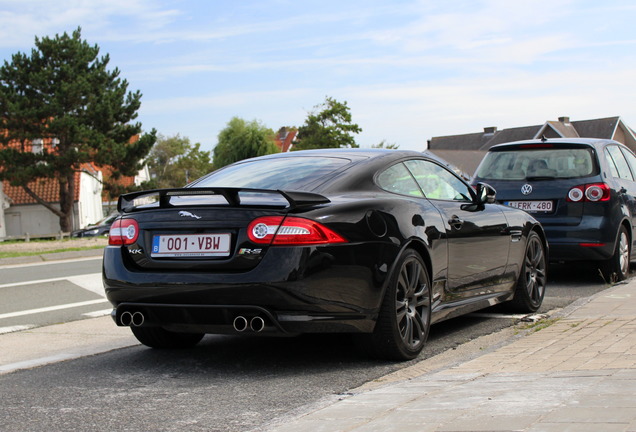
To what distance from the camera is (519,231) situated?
750 centimetres

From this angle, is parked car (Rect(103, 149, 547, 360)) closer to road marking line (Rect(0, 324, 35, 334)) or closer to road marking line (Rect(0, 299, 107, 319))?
road marking line (Rect(0, 324, 35, 334))

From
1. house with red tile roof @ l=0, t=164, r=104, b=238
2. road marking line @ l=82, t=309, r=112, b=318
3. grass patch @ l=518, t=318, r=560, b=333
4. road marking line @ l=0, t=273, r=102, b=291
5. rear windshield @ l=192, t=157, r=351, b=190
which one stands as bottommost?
house with red tile roof @ l=0, t=164, r=104, b=238

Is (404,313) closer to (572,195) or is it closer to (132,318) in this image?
→ (132,318)

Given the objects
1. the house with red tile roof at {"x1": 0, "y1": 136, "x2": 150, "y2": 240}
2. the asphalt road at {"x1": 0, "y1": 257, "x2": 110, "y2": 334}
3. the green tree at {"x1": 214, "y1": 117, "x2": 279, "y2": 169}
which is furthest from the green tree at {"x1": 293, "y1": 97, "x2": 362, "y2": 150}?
the asphalt road at {"x1": 0, "y1": 257, "x2": 110, "y2": 334}

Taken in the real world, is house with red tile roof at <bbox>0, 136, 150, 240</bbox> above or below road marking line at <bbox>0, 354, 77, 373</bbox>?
below

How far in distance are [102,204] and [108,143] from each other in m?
19.5

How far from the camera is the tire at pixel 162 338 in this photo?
6.07 meters

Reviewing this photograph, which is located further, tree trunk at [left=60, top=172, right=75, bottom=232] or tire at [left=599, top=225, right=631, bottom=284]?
tree trunk at [left=60, top=172, right=75, bottom=232]

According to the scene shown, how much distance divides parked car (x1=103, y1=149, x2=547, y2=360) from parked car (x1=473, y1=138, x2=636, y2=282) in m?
3.81

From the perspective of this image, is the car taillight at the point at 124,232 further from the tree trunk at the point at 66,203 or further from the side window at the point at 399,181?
the tree trunk at the point at 66,203

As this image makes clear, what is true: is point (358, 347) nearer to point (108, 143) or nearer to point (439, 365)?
point (439, 365)

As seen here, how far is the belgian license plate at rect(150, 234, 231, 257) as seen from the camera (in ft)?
16.6

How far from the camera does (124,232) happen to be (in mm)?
5484

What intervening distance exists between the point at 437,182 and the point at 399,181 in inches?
26.1
